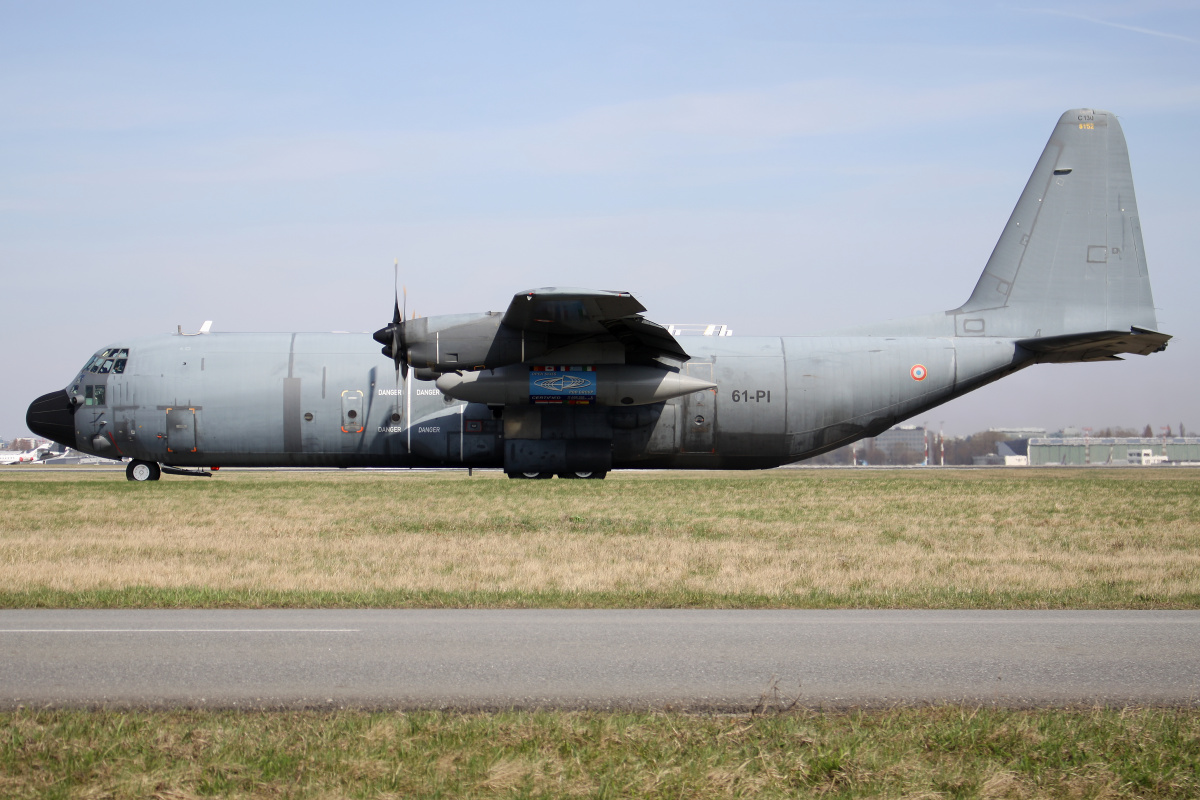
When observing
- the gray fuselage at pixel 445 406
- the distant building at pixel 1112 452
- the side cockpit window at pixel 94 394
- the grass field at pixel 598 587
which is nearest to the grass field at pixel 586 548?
the grass field at pixel 598 587

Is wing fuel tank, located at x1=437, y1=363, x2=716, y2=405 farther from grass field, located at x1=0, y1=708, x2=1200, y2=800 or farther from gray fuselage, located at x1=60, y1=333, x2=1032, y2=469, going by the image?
grass field, located at x1=0, y1=708, x2=1200, y2=800

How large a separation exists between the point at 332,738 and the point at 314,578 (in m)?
7.35

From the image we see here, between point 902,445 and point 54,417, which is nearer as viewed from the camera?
point 54,417

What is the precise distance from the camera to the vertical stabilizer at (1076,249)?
1104 inches

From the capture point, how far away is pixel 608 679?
7.00m

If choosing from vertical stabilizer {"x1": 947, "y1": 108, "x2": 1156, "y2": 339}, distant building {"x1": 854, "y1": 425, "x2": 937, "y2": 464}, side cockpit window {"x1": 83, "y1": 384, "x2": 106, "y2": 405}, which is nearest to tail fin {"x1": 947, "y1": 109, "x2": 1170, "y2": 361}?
vertical stabilizer {"x1": 947, "y1": 108, "x2": 1156, "y2": 339}

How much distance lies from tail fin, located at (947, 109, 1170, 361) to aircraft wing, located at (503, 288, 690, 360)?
959 cm

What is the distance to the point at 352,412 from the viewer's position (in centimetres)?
2705

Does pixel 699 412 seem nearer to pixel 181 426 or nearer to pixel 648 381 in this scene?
pixel 648 381

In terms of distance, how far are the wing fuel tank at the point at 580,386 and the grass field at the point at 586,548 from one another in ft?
7.89

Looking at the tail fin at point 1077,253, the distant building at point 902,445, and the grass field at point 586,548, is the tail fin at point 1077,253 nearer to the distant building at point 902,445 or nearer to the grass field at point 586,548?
the grass field at point 586,548

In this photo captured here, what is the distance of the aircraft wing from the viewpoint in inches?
903

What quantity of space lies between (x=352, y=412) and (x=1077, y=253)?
841 inches

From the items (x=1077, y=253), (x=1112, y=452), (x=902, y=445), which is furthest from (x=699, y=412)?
(x=902, y=445)
